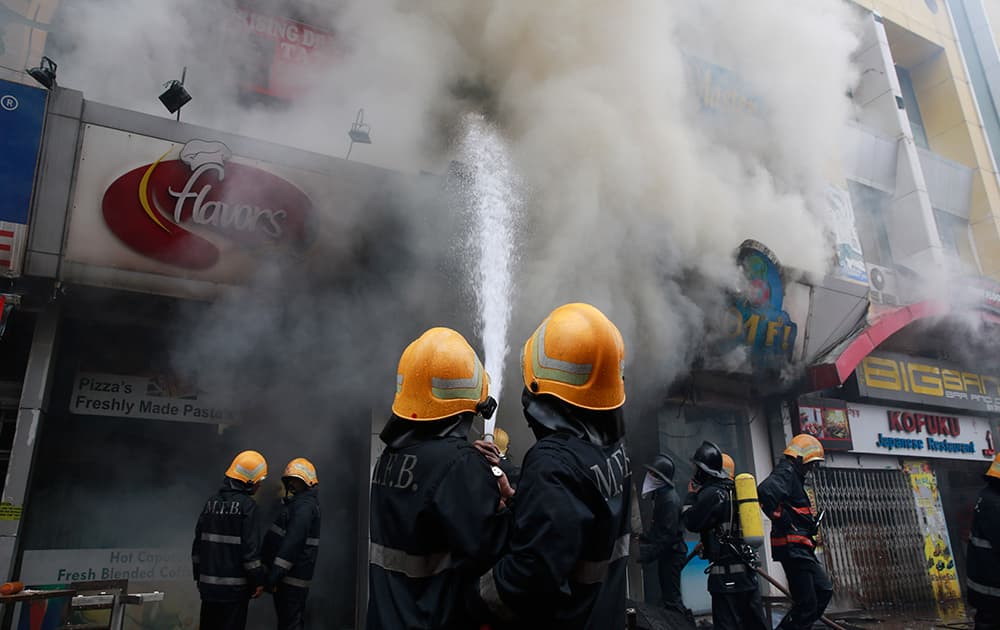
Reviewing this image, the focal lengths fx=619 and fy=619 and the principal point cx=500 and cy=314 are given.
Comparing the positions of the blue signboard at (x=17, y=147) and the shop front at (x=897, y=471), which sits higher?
the blue signboard at (x=17, y=147)

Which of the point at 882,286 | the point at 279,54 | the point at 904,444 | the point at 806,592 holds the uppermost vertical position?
the point at 279,54

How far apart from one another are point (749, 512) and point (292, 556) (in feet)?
12.0

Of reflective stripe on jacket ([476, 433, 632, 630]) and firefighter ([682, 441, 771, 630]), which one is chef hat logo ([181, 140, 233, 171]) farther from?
firefighter ([682, 441, 771, 630])

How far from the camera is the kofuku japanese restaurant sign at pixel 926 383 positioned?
9.24 metres

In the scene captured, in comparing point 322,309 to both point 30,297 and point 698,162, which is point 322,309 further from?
point 698,162

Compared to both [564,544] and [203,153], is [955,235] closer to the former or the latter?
[203,153]

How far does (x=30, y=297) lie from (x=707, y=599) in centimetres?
763

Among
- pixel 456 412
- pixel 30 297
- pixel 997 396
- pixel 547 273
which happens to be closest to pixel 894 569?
pixel 997 396

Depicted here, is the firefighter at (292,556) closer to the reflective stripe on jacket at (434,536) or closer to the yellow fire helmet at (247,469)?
the yellow fire helmet at (247,469)

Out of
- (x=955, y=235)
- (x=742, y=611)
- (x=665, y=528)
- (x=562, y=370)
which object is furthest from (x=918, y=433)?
(x=562, y=370)

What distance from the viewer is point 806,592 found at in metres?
5.13

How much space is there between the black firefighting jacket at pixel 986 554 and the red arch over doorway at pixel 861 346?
3.72 m

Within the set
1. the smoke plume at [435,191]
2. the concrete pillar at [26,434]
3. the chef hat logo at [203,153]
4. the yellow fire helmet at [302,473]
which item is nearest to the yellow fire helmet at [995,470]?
the smoke plume at [435,191]

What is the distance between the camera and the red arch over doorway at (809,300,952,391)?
7.83 m
